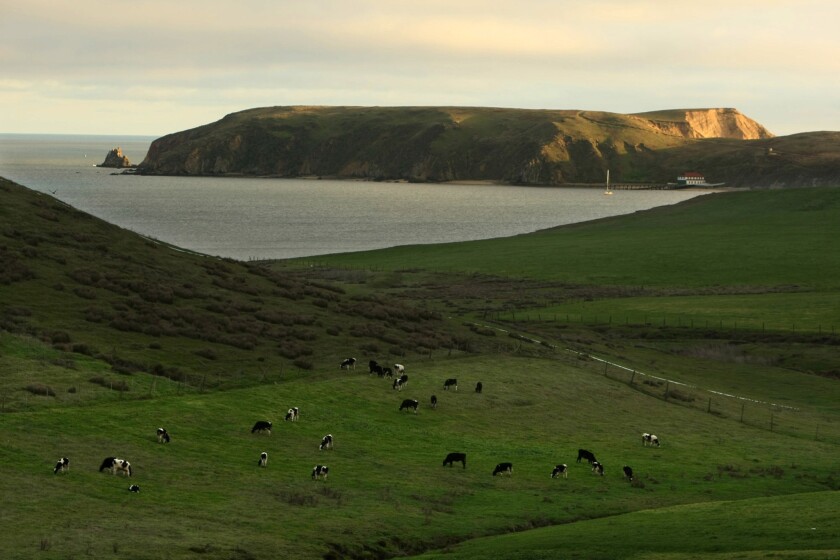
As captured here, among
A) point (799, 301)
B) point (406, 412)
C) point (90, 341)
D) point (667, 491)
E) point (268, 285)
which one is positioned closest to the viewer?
point (667, 491)

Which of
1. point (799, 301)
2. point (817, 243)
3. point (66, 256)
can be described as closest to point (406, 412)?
point (66, 256)

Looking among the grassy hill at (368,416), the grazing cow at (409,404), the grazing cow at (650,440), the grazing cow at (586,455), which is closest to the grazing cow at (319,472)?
the grassy hill at (368,416)

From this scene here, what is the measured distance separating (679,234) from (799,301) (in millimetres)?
66493

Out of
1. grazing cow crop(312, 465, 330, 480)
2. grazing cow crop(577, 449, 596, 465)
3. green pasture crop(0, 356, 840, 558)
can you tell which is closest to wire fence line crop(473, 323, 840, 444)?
green pasture crop(0, 356, 840, 558)

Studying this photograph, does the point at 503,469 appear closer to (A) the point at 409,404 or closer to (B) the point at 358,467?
(B) the point at 358,467

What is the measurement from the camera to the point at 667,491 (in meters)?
44.9

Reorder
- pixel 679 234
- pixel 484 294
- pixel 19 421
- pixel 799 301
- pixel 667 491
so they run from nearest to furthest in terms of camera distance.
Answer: pixel 19 421, pixel 667 491, pixel 799 301, pixel 484 294, pixel 679 234

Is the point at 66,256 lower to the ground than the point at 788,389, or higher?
higher

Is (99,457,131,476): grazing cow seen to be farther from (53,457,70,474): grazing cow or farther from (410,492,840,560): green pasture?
(410,492,840,560): green pasture

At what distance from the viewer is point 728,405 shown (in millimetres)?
68562

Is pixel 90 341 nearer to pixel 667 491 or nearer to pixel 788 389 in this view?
pixel 667 491

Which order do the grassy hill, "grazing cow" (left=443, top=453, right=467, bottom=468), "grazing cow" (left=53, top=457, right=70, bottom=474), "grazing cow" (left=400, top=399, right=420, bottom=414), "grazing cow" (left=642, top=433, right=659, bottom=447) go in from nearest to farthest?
the grassy hill < "grazing cow" (left=53, top=457, right=70, bottom=474) < "grazing cow" (left=443, top=453, right=467, bottom=468) < "grazing cow" (left=642, top=433, right=659, bottom=447) < "grazing cow" (left=400, top=399, right=420, bottom=414)

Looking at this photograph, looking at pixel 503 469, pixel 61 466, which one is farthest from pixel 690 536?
pixel 61 466

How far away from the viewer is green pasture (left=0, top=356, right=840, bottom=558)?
3347 cm
